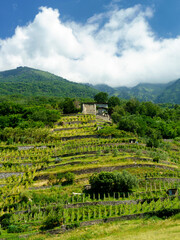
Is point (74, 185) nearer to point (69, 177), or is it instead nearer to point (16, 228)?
point (69, 177)

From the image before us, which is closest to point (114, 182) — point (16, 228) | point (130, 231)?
point (130, 231)

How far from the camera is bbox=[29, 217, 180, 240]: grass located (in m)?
15.1

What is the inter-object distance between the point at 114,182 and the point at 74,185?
6.31 metres

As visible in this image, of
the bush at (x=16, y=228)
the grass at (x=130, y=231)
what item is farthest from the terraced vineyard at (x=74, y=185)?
the grass at (x=130, y=231)

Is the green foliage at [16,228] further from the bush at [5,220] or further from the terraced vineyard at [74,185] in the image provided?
the bush at [5,220]

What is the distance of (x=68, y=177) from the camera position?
87.9 feet

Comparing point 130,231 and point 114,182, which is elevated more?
point 114,182

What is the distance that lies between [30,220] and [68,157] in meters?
16.9

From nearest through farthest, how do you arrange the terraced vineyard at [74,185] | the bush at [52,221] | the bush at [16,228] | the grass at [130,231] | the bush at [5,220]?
the grass at [130,231] < the bush at [52,221] < the bush at [16,228] < the terraced vineyard at [74,185] < the bush at [5,220]

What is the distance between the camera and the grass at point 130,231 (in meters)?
15.1

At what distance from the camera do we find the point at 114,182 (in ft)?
A: 77.0

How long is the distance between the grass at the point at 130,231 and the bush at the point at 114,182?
5.21 metres

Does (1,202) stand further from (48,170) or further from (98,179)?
(98,179)

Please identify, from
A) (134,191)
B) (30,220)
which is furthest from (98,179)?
(30,220)
